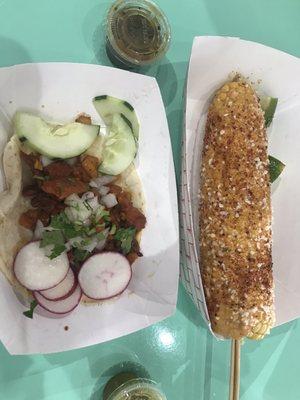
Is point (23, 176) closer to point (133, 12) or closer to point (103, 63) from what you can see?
point (103, 63)

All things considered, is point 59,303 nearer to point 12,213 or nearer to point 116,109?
point 12,213

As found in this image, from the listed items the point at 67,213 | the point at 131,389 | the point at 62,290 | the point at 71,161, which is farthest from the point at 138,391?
the point at 71,161

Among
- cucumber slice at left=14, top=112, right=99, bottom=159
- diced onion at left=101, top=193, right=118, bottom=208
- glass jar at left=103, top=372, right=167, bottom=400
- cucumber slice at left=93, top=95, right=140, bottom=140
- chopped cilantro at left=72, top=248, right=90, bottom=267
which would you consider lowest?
glass jar at left=103, top=372, right=167, bottom=400

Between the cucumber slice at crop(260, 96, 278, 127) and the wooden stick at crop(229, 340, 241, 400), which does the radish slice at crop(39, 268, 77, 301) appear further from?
the cucumber slice at crop(260, 96, 278, 127)

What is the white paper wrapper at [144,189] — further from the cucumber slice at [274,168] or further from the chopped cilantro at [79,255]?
the cucumber slice at [274,168]

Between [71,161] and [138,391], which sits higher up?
[71,161]

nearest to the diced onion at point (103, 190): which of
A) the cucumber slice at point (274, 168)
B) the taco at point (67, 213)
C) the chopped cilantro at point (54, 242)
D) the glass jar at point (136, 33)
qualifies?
the taco at point (67, 213)

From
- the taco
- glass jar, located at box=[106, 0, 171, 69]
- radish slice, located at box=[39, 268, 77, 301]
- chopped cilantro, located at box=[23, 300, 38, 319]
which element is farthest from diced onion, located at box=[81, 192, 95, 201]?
glass jar, located at box=[106, 0, 171, 69]
